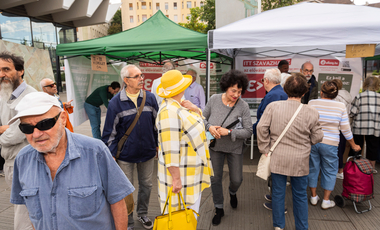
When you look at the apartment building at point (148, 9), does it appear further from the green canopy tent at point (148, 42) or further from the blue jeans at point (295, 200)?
the blue jeans at point (295, 200)

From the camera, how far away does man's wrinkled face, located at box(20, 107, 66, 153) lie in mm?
1137

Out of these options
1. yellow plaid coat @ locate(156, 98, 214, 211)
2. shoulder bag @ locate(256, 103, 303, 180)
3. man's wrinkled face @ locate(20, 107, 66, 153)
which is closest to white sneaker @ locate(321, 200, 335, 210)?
shoulder bag @ locate(256, 103, 303, 180)

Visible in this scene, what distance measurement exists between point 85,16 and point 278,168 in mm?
11254

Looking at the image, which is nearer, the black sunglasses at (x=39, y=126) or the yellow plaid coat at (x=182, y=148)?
the black sunglasses at (x=39, y=126)

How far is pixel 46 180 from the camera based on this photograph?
3.90 feet

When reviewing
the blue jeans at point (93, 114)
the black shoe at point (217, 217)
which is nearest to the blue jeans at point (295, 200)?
the black shoe at point (217, 217)

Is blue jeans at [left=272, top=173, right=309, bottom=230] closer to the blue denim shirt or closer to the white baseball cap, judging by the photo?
the blue denim shirt

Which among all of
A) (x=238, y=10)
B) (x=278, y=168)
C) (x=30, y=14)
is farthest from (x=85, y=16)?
(x=278, y=168)

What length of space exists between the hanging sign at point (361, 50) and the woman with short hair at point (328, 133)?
102cm

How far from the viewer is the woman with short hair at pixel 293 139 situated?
236 cm

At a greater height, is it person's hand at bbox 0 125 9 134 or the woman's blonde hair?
the woman's blonde hair

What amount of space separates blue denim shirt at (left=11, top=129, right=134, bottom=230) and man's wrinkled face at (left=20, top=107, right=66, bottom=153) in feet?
0.23

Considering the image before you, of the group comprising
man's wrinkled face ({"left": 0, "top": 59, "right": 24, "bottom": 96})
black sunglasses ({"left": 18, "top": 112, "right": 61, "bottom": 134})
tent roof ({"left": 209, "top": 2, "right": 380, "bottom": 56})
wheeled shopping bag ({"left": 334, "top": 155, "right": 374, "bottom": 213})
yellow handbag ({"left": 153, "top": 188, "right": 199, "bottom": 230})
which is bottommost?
wheeled shopping bag ({"left": 334, "top": 155, "right": 374, "bottom": 213})

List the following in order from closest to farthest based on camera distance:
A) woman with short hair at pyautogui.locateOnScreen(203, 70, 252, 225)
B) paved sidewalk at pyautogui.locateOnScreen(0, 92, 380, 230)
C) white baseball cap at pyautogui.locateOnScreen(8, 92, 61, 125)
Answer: white baseball cap at pyautogui.locateOnScreen(8, 92, 61, 125), woman with short hair at pyautogui.locateOnScreen(203, 70, 252, 225), paved sidewalk at pyautogui.locateOnScreen(0, 92, 380, 230)
